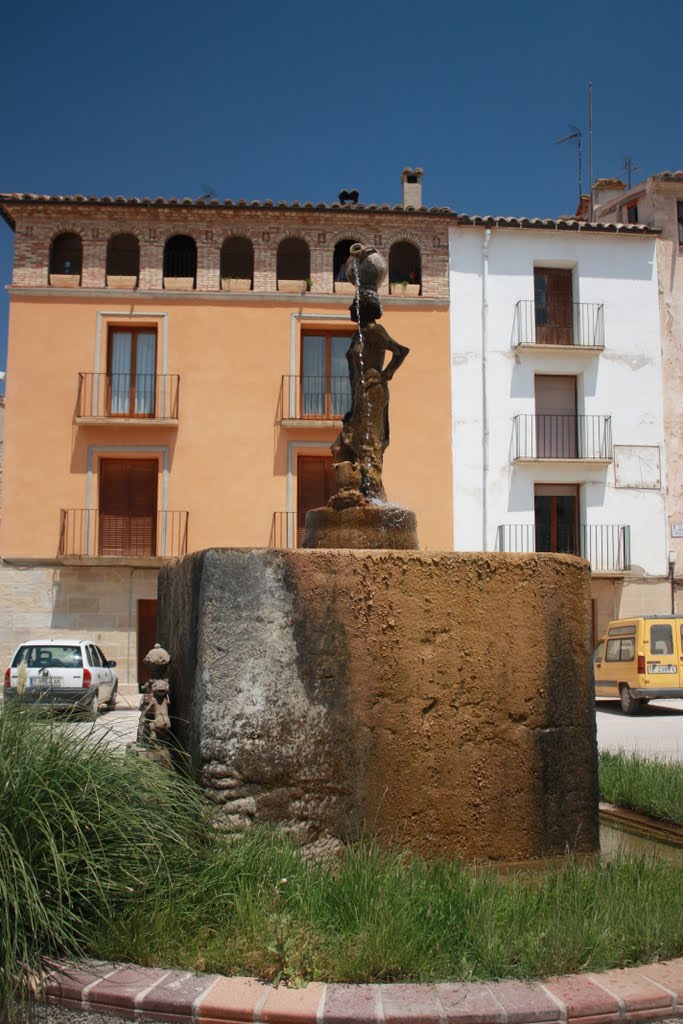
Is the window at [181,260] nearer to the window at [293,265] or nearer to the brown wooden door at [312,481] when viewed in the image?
the window at [293,265]

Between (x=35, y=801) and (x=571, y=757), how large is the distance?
2.52 meters

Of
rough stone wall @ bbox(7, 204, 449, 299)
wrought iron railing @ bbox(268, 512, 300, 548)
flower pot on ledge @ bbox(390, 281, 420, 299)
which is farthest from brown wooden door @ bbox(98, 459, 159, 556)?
flower pot on ledge @ bbox(390, 281, 420, 299)

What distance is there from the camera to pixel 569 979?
3.12 metres

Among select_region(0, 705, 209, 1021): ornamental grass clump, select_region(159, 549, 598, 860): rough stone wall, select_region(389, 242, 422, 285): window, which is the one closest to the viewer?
select_region(0, 705, 209, 1021): ornamental grass clump

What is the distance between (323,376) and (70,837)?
64.4 ft

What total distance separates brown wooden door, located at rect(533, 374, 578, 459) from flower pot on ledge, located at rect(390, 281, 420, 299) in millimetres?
3650

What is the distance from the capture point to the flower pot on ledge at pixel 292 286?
73.9 ft

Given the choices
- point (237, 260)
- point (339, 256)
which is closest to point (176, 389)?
point (237, 260)

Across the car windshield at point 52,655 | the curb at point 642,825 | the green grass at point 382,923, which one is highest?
the car windshield at point 52,655

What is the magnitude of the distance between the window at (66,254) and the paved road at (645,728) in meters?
15.4

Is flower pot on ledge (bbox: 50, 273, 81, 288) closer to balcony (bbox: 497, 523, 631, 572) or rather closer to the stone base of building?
balcony (bbox: 497, 523, 631, 572)

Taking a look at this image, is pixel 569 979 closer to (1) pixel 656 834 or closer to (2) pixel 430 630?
(2) pixel 430 630

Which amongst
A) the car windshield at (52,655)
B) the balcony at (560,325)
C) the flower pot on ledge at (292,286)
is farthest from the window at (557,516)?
the car windshield at (52,655)

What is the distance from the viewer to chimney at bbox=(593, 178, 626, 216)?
26797mm
